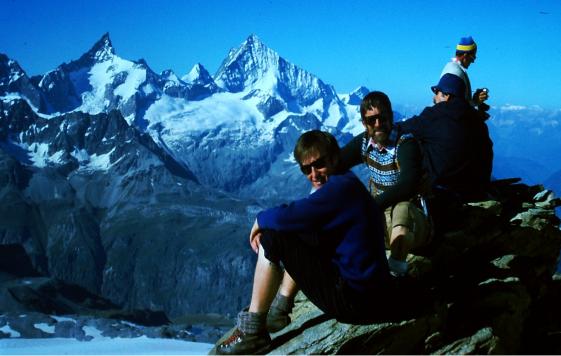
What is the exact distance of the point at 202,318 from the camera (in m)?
184

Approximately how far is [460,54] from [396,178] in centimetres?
405

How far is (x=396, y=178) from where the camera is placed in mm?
8711

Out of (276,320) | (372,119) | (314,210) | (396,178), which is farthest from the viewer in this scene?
(396,178)

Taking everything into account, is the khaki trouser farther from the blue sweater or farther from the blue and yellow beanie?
the blue and yellow beanie

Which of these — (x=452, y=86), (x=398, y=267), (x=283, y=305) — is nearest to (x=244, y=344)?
(x=283, y=305)

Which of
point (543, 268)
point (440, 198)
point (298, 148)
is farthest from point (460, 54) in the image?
point (298, 148)

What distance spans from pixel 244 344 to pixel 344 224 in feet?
7.50

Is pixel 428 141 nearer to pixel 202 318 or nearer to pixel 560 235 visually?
pixel 560 235

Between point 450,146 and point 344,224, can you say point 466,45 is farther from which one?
point 344,224

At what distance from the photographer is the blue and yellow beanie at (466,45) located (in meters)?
11.2

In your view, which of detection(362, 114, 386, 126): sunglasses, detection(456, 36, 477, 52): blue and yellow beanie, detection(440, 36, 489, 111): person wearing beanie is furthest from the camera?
detection(456, 36, 477, 52): blue and yellow beanie

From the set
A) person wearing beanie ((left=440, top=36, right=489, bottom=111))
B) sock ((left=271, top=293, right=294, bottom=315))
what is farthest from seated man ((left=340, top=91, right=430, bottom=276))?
person wearing beanie ((left=440, top=36, right=489, bottom=111))

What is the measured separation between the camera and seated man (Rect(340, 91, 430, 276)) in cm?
816

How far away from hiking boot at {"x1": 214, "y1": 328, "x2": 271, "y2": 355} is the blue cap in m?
5.86
